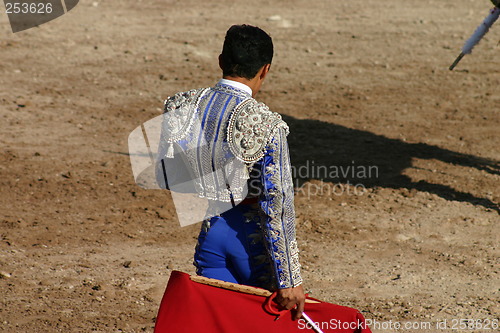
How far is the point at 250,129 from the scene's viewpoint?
283 centimetres

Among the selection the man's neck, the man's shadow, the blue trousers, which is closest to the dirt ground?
the man's shadow

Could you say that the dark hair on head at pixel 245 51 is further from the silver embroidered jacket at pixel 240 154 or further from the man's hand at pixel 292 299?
the man's hand at pixel 292 299

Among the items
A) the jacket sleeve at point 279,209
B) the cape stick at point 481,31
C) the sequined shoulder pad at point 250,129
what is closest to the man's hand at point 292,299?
the jacket sleeve at point 279,209

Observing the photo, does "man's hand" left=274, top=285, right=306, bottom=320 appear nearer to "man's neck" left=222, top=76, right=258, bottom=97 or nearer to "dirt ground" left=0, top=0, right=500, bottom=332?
"man's neck" left=222, top=76, right=258, bottom=97

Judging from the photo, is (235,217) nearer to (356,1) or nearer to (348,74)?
(348,74)

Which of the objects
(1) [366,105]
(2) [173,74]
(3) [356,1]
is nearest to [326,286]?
(1) [366,105]

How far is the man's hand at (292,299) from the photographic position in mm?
2895

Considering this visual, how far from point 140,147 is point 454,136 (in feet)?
11.6

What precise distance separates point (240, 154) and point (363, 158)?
4824mm

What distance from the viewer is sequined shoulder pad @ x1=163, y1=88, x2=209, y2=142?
2.96 m

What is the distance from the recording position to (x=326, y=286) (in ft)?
16.6

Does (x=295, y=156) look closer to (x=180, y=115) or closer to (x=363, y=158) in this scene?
(x=363, y=158)

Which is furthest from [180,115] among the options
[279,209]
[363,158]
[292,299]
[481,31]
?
[363,158]

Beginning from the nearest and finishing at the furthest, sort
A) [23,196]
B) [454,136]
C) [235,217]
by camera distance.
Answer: [235,217]
[23,196]
[454,136]
